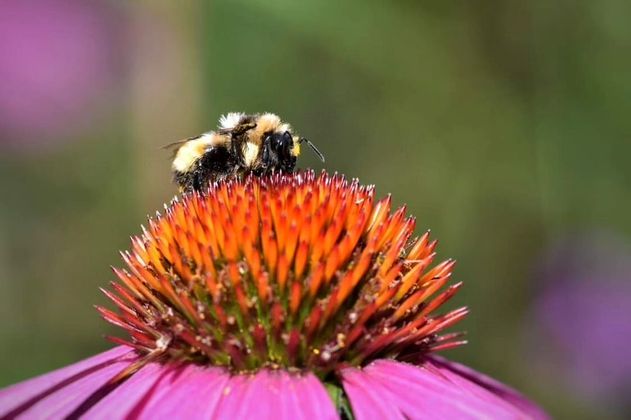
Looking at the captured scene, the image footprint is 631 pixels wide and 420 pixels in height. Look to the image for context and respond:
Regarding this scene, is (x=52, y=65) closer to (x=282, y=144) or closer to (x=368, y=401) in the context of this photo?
(x=282, y=144)

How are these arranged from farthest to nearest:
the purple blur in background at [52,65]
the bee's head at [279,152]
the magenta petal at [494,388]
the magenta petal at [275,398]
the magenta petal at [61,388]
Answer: the purple blur in background at [52,65], the bee's head at [279,152], the magenta petal at [494,388], the magenta petal at [61,388], the magenta petal at [275,398]

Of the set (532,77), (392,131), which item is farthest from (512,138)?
(392,131)

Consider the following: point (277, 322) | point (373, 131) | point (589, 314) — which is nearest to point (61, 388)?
point (277, 322)

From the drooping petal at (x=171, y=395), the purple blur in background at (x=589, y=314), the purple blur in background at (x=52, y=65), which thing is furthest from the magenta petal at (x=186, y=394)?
the purple blur in background at (x=52, y=65)

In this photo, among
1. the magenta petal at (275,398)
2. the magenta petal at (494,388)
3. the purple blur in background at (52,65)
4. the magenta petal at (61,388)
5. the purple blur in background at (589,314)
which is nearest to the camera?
the magenta petal at (275,398)

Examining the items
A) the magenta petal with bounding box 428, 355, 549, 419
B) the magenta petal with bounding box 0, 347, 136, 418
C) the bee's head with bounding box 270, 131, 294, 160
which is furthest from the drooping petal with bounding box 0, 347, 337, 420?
the bee's head with bounding box 270, 131, 294, 160

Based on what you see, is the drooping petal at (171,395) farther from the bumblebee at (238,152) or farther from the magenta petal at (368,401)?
the bumblebee at (238,152)

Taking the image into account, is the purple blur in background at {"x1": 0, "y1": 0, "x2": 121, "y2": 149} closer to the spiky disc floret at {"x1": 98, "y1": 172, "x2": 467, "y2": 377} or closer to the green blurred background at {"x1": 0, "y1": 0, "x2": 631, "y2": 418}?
the green blurred background at {"x1": 0, "y1": 0, "x2": 631, "y2": 418}
